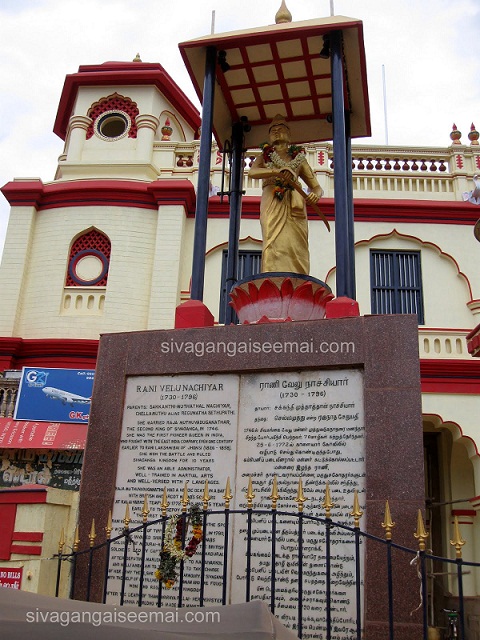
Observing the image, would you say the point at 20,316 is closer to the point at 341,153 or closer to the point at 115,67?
the point at 115,67

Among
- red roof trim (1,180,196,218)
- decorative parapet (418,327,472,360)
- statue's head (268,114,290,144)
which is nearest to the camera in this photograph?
statue's head (268,114,290,144)

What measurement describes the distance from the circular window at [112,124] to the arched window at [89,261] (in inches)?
118

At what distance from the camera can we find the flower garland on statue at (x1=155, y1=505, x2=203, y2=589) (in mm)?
3906

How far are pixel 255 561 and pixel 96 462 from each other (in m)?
1.46

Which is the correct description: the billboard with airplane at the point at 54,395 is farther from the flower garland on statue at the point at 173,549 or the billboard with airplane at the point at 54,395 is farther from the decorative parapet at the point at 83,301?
the flower garland on statue at the point at 173,549

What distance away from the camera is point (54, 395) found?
40.8 feet

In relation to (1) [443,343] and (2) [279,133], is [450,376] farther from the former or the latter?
(2) [279,133]

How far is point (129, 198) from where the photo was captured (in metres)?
14.6

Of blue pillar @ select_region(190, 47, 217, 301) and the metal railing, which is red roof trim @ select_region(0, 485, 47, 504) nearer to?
the metal railing

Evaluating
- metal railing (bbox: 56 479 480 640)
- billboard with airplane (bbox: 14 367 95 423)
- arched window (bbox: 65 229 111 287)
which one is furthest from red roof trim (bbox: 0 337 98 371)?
metal railing (bbox: 56 479 480 640)

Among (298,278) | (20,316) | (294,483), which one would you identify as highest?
(20,316)

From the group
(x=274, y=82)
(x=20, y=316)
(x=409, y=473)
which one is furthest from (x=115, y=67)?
(x=409, y=473)

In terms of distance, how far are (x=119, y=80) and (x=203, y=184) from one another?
36.8 feet

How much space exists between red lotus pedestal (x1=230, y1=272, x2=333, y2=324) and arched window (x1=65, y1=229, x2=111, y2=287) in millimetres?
8845
